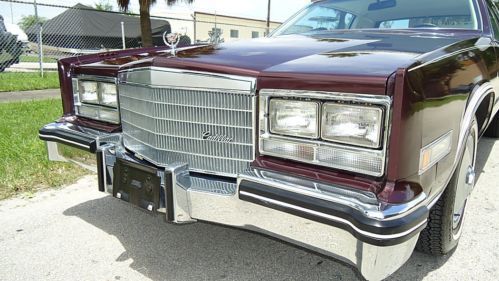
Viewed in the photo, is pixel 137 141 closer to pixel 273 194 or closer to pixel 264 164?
pixel 264 164

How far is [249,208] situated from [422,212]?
68 cm

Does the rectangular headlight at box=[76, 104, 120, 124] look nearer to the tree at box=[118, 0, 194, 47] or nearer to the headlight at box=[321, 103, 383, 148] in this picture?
the headlight at box=[321, 103, 383, 148]

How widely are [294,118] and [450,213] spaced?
1042 millimetres

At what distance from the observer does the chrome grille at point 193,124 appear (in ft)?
6.14

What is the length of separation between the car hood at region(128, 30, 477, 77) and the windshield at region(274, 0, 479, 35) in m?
0.30

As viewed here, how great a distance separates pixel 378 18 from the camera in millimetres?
3074

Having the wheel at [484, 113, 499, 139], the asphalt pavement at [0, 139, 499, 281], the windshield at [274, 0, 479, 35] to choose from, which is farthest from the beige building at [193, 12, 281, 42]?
the asphalt pavement at [0, 139, 499, 281]

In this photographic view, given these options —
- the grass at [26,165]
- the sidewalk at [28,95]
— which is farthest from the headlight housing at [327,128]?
the sidewalk at [28,95]

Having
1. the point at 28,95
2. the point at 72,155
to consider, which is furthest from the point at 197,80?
the point at 28,95

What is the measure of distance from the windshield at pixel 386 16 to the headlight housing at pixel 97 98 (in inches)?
60.9

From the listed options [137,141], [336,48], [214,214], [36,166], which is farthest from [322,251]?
[36,166]

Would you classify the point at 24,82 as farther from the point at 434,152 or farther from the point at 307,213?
the point at 434,152

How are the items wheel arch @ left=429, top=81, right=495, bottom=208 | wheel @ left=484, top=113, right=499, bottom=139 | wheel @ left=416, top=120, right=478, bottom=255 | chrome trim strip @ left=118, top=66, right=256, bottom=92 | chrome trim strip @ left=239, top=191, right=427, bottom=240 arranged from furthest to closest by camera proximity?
wheel @ left=484, top=113, right=499, bottom=139, wheel @ left=416, top=120, right=478, bottom=255, wheel arch @ left=429, top=81, right=495, bottom=208, chrome trim strip @ left=118, top=66, right=256, bottom=92, chrome trim strip @ left=239, top=191, right=427, bottom=240

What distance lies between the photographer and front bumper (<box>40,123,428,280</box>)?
1.44 metres
